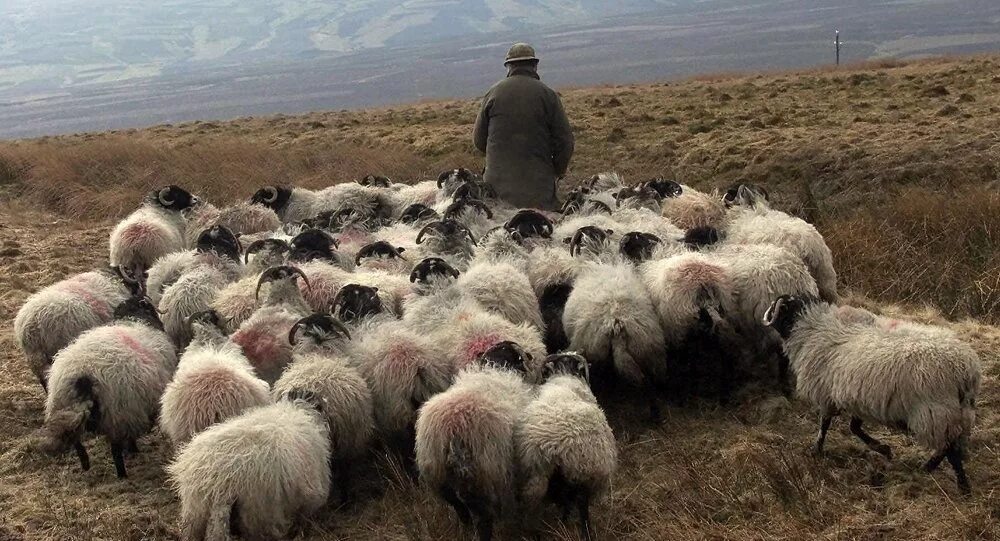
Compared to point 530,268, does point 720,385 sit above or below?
below

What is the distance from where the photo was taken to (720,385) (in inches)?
264

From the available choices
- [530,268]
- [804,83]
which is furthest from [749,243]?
[804,83]

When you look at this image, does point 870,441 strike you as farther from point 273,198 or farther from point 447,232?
point 273,198

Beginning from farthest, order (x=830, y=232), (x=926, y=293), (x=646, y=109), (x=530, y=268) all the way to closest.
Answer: (x=646, y=109)
(x=830, y=232)
(x=926, y=293)
(x=530, y=268)

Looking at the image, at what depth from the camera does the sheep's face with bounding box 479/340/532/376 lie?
5348 mm

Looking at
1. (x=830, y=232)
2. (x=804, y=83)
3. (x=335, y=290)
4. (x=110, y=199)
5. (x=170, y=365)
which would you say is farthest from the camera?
(x=804, y=83)

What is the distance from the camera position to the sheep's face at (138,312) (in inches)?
261

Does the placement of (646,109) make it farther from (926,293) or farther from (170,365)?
(170,365)

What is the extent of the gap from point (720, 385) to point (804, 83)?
17933 millimetres

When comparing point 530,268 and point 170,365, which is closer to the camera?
point 170,365

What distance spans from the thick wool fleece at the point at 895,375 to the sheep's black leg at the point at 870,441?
223mm

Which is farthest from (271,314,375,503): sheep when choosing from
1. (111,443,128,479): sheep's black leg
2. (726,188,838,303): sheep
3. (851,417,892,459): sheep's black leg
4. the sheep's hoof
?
(726,188,838,303): sheep

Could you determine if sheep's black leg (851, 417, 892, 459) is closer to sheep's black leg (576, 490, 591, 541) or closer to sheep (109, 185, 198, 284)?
sheep's black leg (576, 490, 591, 541)

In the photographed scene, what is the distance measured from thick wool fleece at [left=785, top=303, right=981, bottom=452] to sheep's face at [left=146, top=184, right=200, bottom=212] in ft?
25.4
